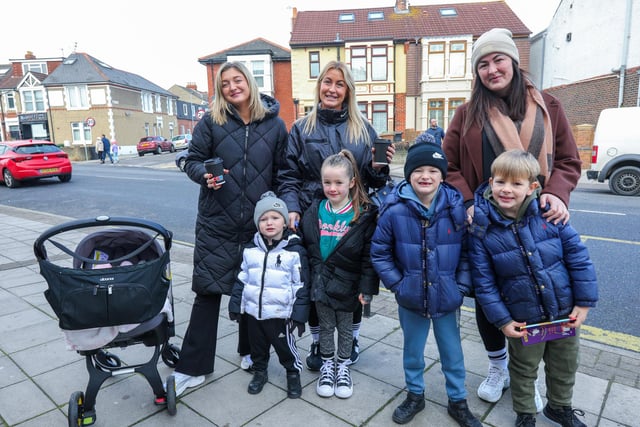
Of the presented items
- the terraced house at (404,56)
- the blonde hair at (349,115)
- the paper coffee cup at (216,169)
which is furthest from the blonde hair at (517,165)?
the terraced house at (404,56)

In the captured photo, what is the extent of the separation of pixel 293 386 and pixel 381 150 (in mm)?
1658

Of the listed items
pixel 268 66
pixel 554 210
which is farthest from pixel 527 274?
pixel 268 66

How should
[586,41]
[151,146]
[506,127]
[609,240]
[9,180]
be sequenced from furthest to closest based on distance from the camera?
[151,146] < [586,41] < [9,180] < [609,240] < [506,127]

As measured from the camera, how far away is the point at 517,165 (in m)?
2.31

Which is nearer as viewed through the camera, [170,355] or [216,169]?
[216,169]

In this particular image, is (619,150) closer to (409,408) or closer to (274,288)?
(409,408)

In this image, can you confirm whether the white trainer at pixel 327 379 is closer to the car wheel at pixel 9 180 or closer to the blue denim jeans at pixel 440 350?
the blue denim jeans at pixel 440 350

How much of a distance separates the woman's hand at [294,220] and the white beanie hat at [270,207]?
0.08 m

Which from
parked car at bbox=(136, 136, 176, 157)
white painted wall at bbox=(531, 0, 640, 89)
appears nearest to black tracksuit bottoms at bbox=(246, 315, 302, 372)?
white painted wall at bbox=(531, 0, 640, 89)

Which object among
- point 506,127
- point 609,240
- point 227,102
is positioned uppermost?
point 227,102

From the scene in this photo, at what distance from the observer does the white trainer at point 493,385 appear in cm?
276

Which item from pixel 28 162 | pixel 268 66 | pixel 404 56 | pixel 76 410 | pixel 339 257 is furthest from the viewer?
pixel 268 66

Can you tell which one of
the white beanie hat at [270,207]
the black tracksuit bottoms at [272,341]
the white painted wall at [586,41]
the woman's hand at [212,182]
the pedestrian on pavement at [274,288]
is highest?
the white painted wall at [586,41]

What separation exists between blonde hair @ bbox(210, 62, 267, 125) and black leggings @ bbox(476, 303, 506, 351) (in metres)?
1.95
